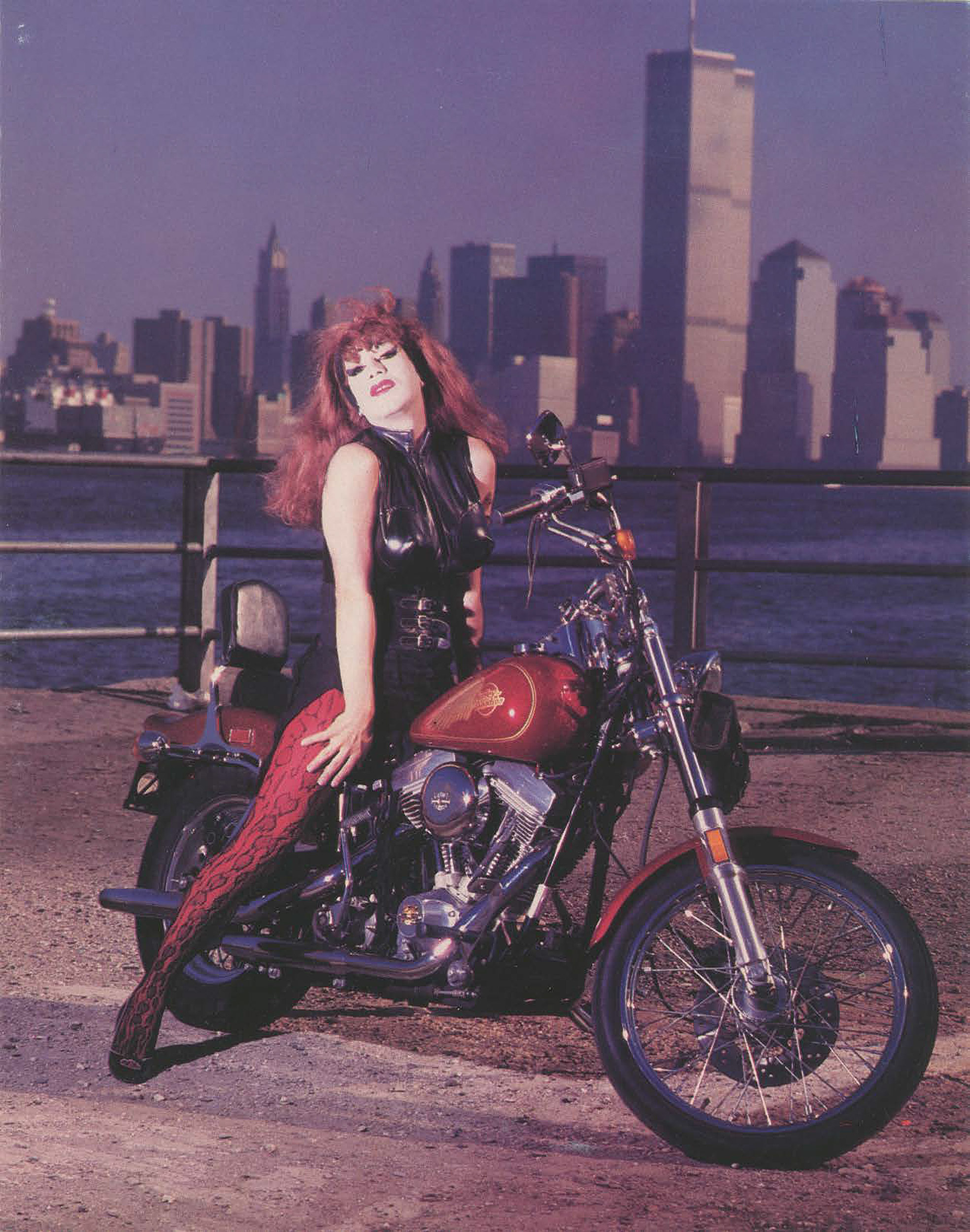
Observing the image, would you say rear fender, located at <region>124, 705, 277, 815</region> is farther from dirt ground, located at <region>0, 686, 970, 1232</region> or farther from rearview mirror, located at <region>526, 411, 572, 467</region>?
rearview mirror, located at <region>526, 411, 572, 467</region>

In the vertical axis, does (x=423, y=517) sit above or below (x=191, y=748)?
above

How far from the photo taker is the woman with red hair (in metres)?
3.48

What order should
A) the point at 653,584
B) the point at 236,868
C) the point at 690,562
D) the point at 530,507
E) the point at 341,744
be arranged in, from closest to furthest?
1. the point at 530,507
2. the point at 341,744
3. the point at 236,868
4. the point at 690,562
5. the point at 653,584

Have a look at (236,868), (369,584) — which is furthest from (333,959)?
(369,584)

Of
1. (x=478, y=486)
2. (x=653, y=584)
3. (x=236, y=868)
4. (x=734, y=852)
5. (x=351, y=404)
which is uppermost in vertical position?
(x=351, y=404)

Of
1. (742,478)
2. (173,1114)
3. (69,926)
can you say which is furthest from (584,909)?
(742,478)

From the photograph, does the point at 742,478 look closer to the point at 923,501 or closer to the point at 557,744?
the point at 557,744

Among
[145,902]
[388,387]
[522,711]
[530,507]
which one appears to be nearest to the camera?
[522,711]

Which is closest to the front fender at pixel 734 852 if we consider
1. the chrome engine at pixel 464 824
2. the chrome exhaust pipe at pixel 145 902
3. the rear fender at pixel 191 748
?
the chrome engine at pixel 464 824

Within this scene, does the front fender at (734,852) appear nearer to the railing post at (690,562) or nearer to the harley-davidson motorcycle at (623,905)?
the harley-davidson motorcycle at (623,905)

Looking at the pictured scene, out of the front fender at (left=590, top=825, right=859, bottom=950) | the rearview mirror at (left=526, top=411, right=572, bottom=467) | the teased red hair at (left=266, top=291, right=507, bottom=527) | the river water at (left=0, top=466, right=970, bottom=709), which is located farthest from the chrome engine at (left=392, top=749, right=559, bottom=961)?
the river water at (left=0, top=466, right=970, bottom=709)

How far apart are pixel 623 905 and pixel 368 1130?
0.66 meters

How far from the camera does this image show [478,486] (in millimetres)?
3656

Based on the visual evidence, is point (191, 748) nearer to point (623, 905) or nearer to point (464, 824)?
point (464, 824)
